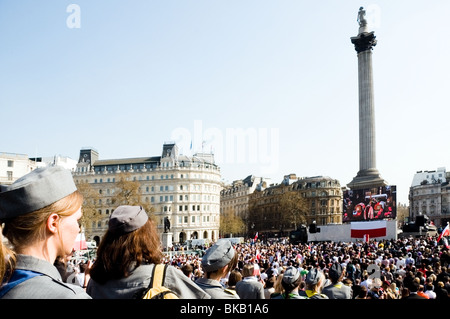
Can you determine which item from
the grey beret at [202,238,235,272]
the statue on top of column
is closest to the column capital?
the statue on top of column

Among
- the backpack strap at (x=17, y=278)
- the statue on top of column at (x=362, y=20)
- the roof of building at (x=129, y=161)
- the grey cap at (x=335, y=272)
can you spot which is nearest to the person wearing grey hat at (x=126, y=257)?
the backpack strap at (x=17, y=278)

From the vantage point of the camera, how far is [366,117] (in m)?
71.8

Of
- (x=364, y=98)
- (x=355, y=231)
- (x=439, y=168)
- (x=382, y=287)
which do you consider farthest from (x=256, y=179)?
(x=382, y=287)

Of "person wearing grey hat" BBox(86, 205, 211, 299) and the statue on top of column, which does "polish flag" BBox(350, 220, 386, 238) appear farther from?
the statue on top of column

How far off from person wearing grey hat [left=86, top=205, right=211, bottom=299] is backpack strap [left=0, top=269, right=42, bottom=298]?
0.79 metres

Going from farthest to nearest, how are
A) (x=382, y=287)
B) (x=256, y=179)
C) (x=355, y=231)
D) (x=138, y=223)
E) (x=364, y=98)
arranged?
(x=256, y=179)
(x=364, y=98)
(x=355, y=231)
(x=382, y=287)
(x=138, y=223)

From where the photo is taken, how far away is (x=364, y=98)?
72.4 metres

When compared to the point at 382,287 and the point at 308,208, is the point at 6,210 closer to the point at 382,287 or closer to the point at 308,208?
the point at 382,287

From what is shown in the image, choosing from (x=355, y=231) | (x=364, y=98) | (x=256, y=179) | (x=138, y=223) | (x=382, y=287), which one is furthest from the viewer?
(x=256, y=179)

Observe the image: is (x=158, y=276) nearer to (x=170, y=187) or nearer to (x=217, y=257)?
(x=217, y=257)

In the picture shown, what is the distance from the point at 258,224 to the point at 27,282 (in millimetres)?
134527

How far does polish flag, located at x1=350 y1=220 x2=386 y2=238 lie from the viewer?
40991mm

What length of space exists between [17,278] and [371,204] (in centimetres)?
5936
